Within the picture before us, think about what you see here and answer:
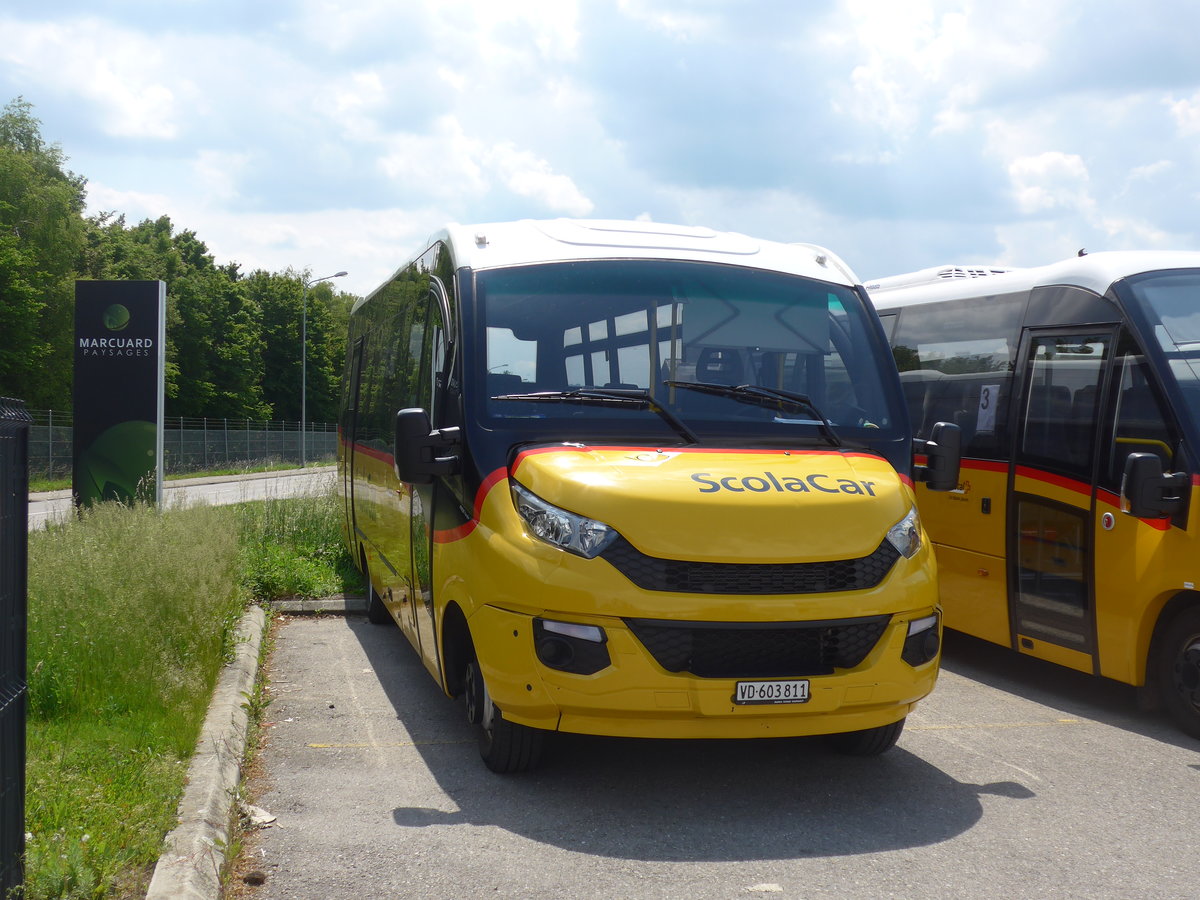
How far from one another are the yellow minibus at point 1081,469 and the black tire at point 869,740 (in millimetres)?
2152

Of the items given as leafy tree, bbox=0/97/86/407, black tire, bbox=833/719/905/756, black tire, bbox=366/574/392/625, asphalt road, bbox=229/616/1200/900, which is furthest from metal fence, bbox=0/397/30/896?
leafy tree, bbox=0/97/86/407

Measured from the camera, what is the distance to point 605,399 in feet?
20.3

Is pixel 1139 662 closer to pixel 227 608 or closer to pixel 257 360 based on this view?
pixel 227 608

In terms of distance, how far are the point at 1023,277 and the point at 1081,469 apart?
6.05ft

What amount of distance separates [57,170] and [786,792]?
66.8 meters

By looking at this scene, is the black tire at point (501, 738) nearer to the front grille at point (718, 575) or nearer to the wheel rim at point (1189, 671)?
the front grille at point (718, 575)

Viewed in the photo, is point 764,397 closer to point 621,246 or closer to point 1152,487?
point 621,246

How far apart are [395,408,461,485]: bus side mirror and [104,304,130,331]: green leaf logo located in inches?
400

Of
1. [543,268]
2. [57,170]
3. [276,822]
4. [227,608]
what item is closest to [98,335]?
[227,608]

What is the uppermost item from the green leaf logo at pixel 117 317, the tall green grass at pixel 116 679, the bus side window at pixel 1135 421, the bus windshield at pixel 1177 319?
the green leaf logo at pixel 117 317

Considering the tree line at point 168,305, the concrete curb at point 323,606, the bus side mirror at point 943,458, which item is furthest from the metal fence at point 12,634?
the tree line at point 168,305

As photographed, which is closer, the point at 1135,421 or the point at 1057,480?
the point at 1135,421

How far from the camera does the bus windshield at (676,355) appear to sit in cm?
620

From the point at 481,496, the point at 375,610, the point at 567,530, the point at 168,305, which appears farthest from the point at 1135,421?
the point at 168,305
